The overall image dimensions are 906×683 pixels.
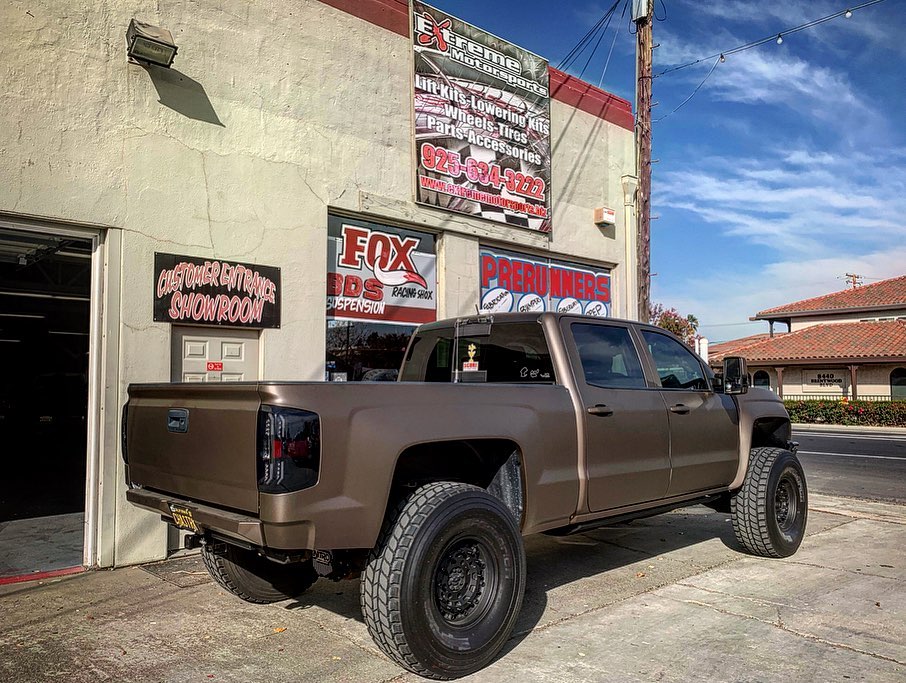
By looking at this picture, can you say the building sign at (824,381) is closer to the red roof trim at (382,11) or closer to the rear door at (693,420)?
the red roof trim at (382,11)

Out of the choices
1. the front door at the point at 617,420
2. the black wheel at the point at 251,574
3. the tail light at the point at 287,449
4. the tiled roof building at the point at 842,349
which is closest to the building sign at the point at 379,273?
the black wheel at the point at 251,574

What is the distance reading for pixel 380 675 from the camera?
12.7 feet

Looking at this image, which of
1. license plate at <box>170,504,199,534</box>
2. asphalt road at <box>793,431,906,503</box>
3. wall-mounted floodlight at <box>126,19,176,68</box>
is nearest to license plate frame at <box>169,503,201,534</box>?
license plate at <box>170,504,199,534</box>

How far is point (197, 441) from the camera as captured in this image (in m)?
3.86

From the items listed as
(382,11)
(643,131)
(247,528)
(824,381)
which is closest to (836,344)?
(824,381)

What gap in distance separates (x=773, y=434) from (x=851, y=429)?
22.5 meters

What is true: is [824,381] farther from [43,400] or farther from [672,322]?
[43,400]

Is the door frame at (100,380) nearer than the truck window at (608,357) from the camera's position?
No

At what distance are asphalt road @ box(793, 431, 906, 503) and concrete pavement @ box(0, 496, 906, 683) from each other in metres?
4.55

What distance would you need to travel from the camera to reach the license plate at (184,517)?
3.87m

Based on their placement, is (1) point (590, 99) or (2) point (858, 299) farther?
(2) point (858, 299)

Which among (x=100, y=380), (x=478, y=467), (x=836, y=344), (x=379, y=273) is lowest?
(x=478, y=467)

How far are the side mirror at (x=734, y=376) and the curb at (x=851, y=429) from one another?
21.2m

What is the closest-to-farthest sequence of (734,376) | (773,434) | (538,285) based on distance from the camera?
(734,376), (773,434), (538,285)
